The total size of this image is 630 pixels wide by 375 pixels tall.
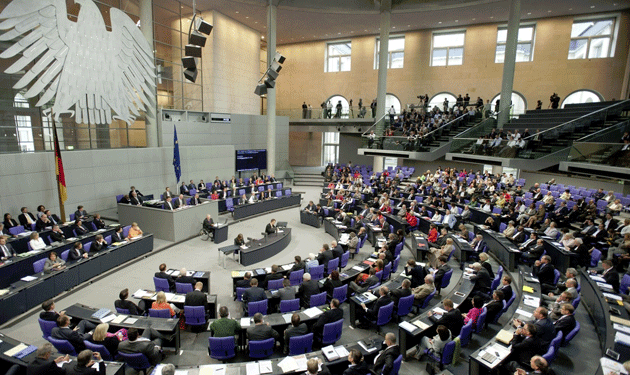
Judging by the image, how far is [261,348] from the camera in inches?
227

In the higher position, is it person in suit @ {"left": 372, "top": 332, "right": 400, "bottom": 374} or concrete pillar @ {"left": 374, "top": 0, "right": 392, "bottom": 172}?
concrete pillar @ {"left": 374, "top": 0, "right": 392, "bottom": 172}

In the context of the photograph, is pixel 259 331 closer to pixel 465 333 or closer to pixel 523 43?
pixel 465 333

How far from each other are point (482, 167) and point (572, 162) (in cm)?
1120

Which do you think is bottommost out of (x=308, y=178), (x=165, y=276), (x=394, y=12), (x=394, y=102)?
(x=165, y=276)

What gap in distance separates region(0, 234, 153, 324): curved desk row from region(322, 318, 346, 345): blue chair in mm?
6602

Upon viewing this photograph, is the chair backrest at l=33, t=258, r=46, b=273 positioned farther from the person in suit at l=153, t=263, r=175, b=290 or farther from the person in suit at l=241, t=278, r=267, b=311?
the person in suit at l=241, t=278, r=267, b=311

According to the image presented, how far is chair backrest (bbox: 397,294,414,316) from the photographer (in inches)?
280

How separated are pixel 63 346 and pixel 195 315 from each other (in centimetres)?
211

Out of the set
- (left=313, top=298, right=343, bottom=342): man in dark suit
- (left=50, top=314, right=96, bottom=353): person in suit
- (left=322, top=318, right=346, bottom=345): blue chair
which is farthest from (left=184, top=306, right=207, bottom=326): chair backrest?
(left=322, top=318, right=346, bottom=345): blue chair

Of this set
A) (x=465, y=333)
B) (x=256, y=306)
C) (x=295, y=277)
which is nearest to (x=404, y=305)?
(x=465, y=333)

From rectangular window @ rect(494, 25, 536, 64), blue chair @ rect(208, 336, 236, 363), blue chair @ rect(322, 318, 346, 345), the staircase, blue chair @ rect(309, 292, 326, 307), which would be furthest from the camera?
the staircase

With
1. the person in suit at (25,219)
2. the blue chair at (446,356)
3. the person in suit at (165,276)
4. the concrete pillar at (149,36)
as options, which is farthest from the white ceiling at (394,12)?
the blue chair at (446,356)

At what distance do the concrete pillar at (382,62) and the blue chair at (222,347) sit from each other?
777 inches

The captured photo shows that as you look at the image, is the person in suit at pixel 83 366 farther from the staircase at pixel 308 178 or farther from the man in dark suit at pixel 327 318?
the staircase at pixel 308 178
